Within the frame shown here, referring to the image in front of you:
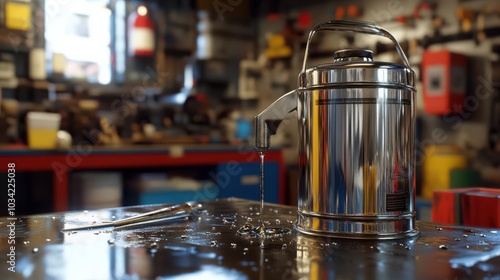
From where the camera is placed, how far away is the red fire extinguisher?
15.9 ft

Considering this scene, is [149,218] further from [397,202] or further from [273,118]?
[397,202]

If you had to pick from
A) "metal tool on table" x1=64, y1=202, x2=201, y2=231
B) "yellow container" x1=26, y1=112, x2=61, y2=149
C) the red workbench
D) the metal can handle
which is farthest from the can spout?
"yellow container" x1=26, y1=112, x2=61, y2=149

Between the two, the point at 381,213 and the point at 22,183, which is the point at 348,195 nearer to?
the point at 381,213

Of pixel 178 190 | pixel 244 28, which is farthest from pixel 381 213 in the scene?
pixel 244 28

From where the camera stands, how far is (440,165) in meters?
3.72

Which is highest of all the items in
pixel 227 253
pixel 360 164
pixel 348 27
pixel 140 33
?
pixel 140 33

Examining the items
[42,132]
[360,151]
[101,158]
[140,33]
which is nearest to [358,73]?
[360,151]

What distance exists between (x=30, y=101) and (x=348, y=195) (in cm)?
395

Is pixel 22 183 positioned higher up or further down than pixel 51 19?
further down

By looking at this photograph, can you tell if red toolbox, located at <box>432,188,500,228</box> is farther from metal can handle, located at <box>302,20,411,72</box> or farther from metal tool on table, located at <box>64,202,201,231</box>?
metal tool on table, located at <box>64,202,201,231</box>

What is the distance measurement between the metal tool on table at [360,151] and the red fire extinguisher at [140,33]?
4234 millimetres

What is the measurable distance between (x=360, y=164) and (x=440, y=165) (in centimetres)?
314

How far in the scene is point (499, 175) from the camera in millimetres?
3498

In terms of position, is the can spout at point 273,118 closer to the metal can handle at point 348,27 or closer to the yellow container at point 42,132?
the metal can handle at point 348,27
